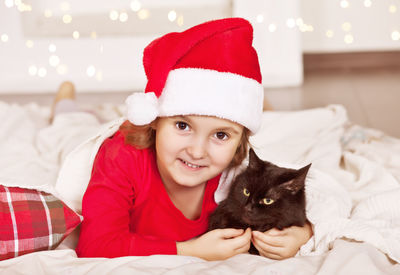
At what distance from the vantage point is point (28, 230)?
1.01m

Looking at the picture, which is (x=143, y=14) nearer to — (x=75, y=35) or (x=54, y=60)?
(x=75, y=35)

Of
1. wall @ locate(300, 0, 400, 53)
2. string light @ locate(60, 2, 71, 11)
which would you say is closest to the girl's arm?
string light @ locate(60, 2, 71, 11)

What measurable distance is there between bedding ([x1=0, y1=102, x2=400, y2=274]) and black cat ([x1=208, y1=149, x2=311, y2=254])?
8 cm

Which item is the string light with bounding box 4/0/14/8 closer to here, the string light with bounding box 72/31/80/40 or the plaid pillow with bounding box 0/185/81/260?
the string light with bounding box 72/31/80/40

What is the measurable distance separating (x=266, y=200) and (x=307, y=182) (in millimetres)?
275

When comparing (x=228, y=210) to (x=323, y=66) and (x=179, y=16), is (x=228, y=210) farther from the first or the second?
(x=323, y=66)

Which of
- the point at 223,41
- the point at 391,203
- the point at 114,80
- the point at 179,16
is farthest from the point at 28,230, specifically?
the point at 179,16

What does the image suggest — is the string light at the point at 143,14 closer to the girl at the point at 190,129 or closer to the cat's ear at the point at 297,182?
the girl at the point at 190,129

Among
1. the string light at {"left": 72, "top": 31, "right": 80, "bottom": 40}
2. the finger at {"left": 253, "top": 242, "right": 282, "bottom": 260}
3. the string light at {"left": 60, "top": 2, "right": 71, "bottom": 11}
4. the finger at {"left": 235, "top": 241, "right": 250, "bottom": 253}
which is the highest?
the string light at {"left": 60, "top": 2, "right": 71, "bottom": 11}

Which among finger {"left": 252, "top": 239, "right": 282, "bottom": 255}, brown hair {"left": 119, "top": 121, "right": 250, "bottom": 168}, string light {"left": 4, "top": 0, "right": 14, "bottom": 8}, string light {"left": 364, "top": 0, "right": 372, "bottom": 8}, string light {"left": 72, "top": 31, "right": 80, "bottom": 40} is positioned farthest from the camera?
string light {"left": 364, "top": 0, "right": 372, "bottom": 8}

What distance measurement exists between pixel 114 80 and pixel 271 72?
99cm

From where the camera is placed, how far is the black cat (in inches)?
41.8

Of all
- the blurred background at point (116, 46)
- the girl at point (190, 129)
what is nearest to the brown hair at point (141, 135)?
the girl at point (190, 129)

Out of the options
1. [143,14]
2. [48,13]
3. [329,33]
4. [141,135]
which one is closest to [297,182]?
[141,135]
